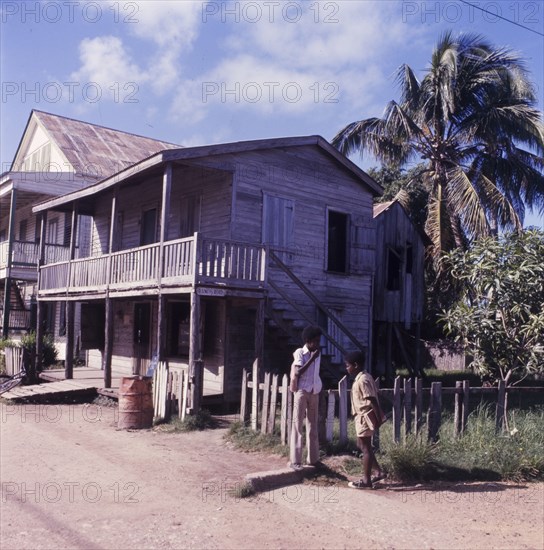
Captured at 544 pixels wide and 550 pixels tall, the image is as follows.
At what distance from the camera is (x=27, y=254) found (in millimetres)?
21516

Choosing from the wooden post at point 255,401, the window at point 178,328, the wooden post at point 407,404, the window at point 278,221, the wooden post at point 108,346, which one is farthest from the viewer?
the window at point 178,328

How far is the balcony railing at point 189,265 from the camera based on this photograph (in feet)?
38.7

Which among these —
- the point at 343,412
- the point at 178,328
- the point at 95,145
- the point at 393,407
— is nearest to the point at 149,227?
the point at 178,328

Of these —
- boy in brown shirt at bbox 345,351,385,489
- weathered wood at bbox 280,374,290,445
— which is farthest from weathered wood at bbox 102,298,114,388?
boy in brown shirt at bbox 345,351,385,489

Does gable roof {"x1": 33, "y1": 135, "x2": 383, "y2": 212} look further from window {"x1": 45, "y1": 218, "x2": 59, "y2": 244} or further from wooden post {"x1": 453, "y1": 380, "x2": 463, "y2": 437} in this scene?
wooden post {"x1": 453, "y1": 380, "x2": 463, "y2": 437}

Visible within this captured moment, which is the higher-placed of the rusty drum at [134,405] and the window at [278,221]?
the window at [278,221]

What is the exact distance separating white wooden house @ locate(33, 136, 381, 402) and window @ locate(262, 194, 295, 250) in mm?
26

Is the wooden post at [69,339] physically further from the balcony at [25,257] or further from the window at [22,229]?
the window at [22,229]

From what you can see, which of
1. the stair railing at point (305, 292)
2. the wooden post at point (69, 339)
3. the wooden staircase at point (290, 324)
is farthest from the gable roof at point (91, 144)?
the stair railing at point (305, 292)

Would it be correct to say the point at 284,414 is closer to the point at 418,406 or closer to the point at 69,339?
the point at 418,406

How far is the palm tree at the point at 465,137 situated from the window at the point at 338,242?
5.40m

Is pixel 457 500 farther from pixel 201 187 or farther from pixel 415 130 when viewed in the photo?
pixel 415 130

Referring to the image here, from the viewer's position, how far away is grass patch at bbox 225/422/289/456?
8656mm

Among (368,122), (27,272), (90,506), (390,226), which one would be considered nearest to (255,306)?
(390,226)
